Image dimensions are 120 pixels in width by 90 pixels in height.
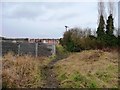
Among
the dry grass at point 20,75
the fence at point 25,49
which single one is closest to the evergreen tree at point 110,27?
the fence at point 25,49

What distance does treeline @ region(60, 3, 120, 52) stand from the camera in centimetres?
3235

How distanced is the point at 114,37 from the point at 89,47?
327cm

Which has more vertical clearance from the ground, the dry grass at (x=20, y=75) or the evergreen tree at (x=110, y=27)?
the evergreen tree at (x=110, y=27)

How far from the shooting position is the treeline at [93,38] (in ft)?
106

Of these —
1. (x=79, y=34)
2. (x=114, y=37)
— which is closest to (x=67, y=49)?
(x=79, y=34)

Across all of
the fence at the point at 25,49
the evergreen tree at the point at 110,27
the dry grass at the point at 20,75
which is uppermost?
the evergreen tree at the point at 110,27

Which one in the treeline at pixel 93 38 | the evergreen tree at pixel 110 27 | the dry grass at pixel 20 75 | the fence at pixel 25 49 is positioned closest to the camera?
the dry grass at pixel 20 75

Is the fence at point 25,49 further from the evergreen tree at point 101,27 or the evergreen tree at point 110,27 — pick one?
the evergreen tree at point 110,27

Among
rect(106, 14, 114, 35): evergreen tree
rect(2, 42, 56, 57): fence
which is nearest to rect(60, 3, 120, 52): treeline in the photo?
rect(106, 14, 114, 35): evergreen tree

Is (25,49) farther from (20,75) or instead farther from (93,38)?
(93,38)

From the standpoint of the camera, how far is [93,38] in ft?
114

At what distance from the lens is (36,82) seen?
1134cm

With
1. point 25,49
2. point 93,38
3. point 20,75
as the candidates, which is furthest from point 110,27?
point 20,75

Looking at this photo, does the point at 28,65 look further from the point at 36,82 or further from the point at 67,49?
the point at 67,49
